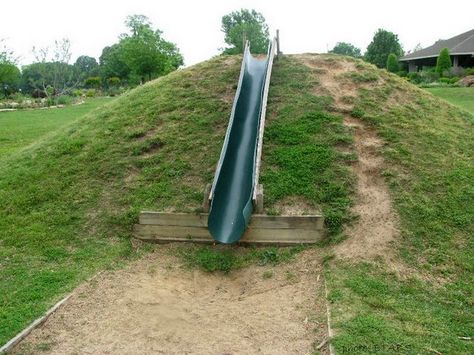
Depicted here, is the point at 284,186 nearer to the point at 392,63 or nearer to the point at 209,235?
the point at 209,235

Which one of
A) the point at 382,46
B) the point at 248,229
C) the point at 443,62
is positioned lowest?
the point at 248,229

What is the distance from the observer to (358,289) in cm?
499

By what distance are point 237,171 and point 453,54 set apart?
30.5 metres

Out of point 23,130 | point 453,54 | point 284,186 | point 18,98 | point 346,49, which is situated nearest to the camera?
point 284,186

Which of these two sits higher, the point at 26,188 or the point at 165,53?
the point at 165,53

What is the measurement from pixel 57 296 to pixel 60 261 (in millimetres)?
922

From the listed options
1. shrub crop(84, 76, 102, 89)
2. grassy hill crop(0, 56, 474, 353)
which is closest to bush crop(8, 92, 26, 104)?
shrub crop(84, 76, 102, 89)

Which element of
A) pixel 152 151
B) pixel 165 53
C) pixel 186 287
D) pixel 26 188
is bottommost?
pixel 186 287

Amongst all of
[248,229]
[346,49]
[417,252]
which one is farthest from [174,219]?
[346,49]

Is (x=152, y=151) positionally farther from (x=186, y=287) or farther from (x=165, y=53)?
(x=165, y=53)

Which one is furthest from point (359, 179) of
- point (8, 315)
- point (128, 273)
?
point (8, 315)

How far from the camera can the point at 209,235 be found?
6.35 metres

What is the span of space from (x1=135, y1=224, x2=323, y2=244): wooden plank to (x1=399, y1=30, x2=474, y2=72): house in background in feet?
98.8

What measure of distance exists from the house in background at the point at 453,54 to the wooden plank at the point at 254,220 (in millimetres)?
30037
